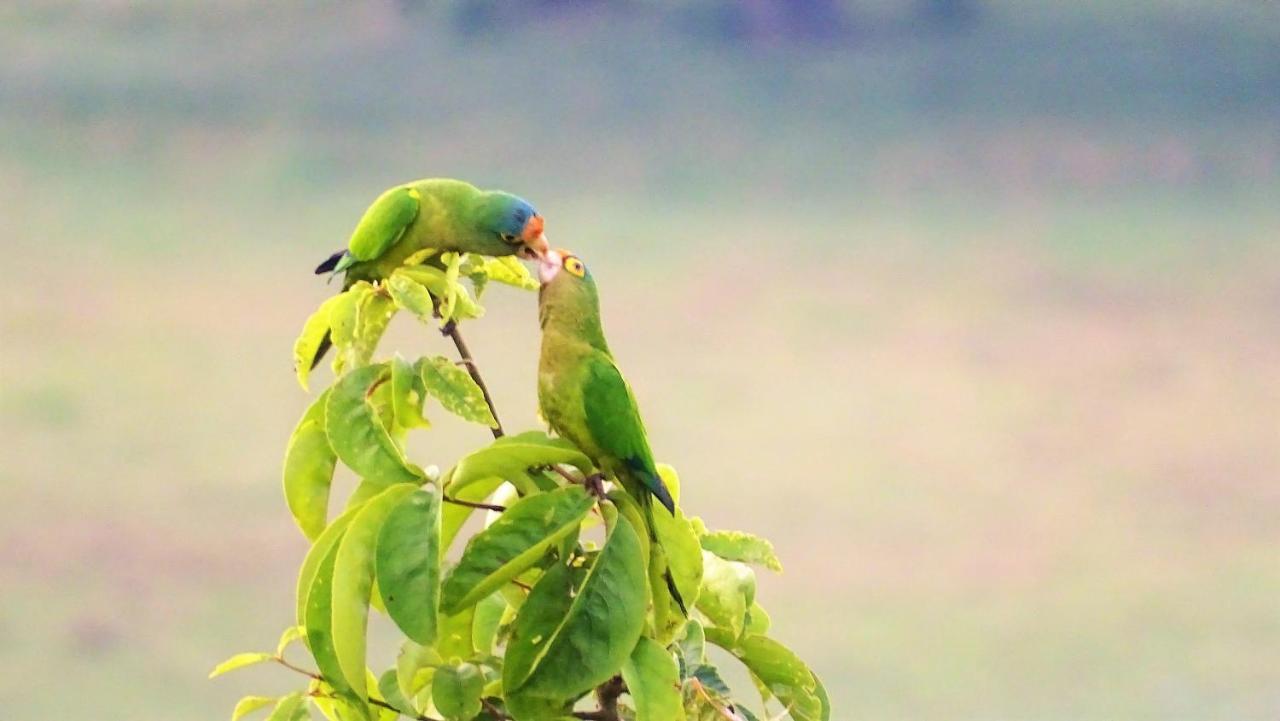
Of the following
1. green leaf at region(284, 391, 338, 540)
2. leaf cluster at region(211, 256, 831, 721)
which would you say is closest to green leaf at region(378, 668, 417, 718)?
leaf cluster at region(211, 256, 831, 721)

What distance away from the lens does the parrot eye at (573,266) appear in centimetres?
77

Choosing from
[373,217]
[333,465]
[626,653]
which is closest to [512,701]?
[626,653]

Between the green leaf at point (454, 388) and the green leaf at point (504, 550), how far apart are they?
2.5 inches

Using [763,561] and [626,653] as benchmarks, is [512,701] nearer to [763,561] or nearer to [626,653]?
[626,653]

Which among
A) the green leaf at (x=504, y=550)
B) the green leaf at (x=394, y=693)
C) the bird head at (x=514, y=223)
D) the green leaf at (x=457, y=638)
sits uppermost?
the bird head at (x=514, y=223)

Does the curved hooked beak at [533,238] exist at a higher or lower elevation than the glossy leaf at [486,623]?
higher

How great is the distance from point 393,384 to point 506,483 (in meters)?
0.15

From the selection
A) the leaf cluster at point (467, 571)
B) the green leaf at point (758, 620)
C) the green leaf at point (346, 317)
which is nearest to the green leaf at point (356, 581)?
the leaf cluster at point (467, 571)

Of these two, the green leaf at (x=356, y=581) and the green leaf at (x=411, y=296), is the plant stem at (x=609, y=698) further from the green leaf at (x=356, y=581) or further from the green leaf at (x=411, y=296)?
the green leaf at (x=411, y=296)

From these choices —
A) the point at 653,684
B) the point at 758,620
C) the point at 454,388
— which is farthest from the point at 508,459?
the point at 758,620

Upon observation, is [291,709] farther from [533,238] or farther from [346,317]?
[533,238]

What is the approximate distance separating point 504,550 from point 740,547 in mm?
215

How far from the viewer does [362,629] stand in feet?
2.17

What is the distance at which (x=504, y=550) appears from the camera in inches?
26.0
